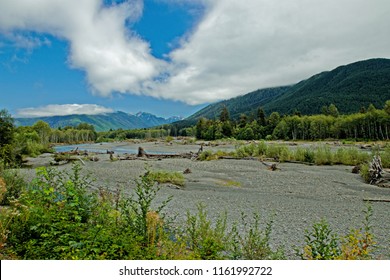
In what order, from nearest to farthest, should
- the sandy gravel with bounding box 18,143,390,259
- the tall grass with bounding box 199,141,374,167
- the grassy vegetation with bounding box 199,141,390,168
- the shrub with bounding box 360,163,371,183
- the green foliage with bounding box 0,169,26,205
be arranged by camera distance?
the sandy gravel with bounding box 18,143,390,259, the green foliage with bounding box 0,169,26,205, the shrub with bounding box 360,163,371,183, the grassy vegetation with bounding box 199,141,390,168, the tall grass with bounding box 199,141,374,167

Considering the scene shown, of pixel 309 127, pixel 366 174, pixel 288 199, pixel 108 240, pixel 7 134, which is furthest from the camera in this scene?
pixel 309 127

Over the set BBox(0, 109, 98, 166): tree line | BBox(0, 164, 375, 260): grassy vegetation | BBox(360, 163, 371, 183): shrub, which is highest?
BBox(0, 109, 98, 166): tree line

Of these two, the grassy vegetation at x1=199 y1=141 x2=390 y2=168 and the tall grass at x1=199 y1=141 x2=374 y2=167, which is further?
the tall grass at x1=199 y1=141 x2=374 y2=167

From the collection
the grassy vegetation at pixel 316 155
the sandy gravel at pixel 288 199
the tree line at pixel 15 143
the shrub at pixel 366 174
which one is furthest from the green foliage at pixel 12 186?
the grassy vegetation at pixel 316 155

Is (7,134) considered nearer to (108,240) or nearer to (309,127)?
(108,240)

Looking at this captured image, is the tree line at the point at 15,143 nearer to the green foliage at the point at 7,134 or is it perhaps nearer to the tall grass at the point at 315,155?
the green foliage at the point at 7,134

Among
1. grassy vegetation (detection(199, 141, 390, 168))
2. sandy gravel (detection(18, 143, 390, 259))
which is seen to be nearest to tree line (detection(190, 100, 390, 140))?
grassy vegetation (detection(199, 141, 390, 168))

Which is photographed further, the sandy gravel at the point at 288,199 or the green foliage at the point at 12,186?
the green foliage at the point at 12,186

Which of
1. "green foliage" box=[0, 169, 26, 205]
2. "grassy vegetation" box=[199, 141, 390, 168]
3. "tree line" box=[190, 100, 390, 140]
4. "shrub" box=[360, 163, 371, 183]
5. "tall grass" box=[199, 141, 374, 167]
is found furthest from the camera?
"tree line" box=[190, 100, 390, 140]

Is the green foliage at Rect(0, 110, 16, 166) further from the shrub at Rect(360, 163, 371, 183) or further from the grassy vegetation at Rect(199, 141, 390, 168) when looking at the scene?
the shrub at Rect(360, 163, 371, 183)

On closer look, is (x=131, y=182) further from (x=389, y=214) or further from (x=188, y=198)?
(x=389, y=214)

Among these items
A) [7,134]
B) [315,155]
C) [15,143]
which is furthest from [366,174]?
[15,143]

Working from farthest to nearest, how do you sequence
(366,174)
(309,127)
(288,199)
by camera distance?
1. (309,127)
2. (366,174)
3. (288,199)
